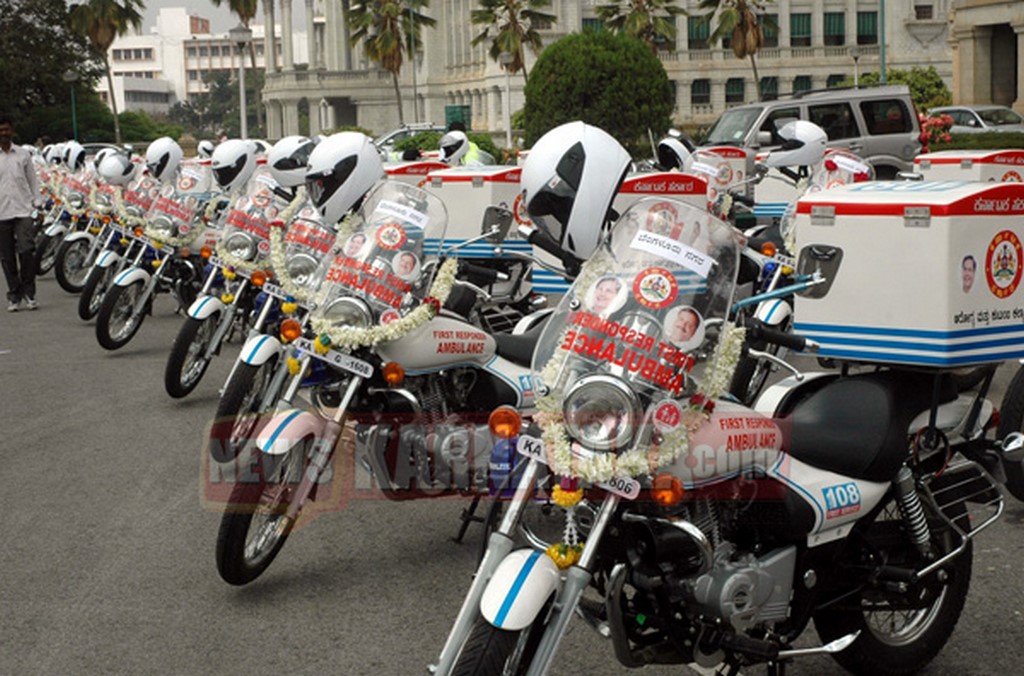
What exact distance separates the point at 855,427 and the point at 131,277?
28.5ft

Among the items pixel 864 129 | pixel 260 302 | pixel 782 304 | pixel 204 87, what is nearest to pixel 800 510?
pixel 782 304

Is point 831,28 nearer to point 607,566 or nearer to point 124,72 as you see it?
point 607,566

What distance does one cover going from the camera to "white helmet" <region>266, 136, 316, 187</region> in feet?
30.9

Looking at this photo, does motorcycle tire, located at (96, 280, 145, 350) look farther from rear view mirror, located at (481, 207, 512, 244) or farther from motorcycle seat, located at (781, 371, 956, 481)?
motorcycle seat, located at (781, 371, 956, 481)

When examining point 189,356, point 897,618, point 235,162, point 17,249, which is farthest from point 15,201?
point 897,618

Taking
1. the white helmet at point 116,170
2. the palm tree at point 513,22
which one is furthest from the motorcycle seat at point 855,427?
the palm tree at point 513,22

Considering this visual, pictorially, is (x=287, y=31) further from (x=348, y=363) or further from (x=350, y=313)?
(x=348, y=363)

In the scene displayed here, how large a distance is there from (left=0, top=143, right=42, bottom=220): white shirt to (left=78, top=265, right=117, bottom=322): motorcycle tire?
1664 millimetres

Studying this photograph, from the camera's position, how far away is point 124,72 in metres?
198

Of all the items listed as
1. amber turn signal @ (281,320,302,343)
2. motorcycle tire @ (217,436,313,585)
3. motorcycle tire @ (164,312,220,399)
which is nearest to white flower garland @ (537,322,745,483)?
motorcycle tire @ (217,436,313,585)

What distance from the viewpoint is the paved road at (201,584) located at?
5398 mm

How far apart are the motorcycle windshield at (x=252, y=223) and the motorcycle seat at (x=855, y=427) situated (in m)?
6.07

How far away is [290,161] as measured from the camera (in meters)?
9.42

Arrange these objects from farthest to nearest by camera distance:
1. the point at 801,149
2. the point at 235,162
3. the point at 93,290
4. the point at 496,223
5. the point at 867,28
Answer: the point at 867,28, the point at 93,290, the point at 235,162, the point at 801,149, the point at 496,223
